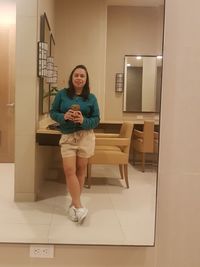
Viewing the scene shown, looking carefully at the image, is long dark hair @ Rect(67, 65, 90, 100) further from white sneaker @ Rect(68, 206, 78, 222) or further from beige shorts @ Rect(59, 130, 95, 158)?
white sneaker @ Rect(68, 206, 78, 222)

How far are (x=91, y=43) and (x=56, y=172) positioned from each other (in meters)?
0.54

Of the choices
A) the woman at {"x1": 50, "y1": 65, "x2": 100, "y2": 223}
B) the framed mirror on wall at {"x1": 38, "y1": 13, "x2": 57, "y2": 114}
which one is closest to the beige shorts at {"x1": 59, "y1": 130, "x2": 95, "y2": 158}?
the woman at {"x1": 50, "y1": 65, "x2": 100, "y2": 223}

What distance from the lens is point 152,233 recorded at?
1.47m

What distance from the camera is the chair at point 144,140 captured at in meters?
1.49

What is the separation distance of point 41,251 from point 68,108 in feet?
1.88

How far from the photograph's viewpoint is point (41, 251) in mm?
1465

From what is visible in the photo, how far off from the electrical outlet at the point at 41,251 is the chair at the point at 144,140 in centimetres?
49

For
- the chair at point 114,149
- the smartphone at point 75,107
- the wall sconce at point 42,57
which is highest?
the wall sconce at point 42,57

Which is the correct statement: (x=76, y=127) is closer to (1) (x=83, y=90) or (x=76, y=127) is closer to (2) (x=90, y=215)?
(1) (x=83, y=90)

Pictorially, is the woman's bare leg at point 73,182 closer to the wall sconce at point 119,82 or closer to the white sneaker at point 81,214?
the white sneaker at point 81,214

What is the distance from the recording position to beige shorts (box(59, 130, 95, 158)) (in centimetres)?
150

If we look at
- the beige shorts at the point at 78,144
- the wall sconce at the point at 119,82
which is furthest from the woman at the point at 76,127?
the wall sconce at the point at 119,82

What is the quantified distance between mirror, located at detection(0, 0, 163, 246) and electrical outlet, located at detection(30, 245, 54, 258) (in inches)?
1.1

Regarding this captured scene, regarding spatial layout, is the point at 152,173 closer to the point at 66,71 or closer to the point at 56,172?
the point at 56,172
